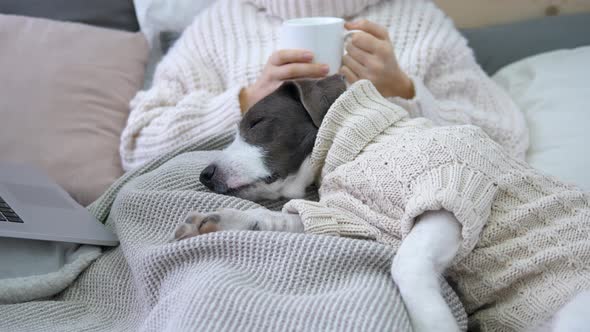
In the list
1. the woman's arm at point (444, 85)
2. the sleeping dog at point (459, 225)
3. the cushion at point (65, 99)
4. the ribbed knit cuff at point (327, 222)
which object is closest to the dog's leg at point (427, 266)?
the sleeping dog at point (459, 225)

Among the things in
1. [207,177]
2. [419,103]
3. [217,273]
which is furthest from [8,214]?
[419,103]

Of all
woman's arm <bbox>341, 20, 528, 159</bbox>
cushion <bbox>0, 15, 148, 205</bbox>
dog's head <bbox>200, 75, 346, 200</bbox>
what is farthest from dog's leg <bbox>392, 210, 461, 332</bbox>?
cushion <bbox>0, 15, 148, 205</bbox>

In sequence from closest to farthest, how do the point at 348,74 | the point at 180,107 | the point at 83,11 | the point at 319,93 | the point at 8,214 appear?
the point at 8,214, the point at 319,93, the point at 348,74, the point at 180,107, the point at 83,11

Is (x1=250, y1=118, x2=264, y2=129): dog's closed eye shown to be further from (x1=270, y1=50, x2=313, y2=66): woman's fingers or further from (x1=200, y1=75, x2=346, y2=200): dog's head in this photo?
(x1=270, y1=50, x2=313, y2=66): woman's fingers

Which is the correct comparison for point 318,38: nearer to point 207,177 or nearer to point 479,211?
point 207,177

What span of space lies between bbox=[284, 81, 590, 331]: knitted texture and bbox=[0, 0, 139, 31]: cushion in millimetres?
1176

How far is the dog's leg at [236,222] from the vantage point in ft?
3.11

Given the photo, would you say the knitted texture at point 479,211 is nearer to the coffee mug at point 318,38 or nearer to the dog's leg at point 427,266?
the dog's leg at point 427,266

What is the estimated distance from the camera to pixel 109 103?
171 centimetres

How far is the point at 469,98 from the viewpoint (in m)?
1.69

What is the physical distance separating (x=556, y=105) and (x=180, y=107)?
1.07 metres

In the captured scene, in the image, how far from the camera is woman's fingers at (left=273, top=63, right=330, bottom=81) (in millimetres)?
1327

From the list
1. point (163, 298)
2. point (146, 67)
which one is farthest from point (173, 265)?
point (146, 67)

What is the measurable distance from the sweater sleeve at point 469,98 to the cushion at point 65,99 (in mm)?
856
